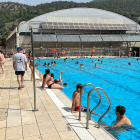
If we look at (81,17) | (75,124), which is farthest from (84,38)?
(75,124)

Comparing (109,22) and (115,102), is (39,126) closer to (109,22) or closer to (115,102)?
(115,102)

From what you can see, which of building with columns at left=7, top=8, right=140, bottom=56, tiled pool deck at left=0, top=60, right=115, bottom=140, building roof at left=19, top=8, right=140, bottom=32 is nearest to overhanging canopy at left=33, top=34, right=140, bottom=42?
building with columns at left=7, top=8, right=140, bottom=56

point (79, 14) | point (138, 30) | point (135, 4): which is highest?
point (135, 4)

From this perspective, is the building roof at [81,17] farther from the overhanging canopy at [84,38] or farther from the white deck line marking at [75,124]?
the white deck line marking at [75,124]

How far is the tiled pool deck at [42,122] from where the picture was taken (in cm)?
366

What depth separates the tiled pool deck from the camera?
3660mm

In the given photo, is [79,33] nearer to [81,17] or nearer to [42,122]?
[81,17]

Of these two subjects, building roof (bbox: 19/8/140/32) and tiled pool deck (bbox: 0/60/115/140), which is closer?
tiled pool deck (bbox: 0/60/115/140)

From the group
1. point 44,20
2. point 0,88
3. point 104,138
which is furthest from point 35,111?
point 44,20

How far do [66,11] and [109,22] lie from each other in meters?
9.18

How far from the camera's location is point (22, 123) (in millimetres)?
4250

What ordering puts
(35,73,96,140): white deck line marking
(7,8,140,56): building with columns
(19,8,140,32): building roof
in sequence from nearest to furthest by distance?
(35,73,96,140): white deck line marking
(7,8,140,56): building with columns
(19,8,140,32): building roof

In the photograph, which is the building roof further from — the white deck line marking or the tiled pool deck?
the white deck line marking

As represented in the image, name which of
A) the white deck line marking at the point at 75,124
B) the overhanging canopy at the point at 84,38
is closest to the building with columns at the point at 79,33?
the overhanging canopy at the point at 84,38
